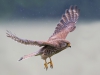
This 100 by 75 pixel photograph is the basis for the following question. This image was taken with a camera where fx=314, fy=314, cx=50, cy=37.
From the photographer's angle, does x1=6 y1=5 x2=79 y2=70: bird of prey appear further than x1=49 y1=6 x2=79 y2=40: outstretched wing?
No

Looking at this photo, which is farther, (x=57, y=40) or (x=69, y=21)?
(x=69, y=21)

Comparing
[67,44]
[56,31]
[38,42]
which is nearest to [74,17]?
[56,31]

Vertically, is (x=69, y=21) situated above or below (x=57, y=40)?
above

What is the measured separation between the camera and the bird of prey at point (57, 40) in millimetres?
4762

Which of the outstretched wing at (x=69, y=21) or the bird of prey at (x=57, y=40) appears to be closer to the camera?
the bird of prey at (x=57, y=40)

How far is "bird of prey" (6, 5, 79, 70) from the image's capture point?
15.6ft

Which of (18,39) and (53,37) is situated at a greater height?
(53,37)

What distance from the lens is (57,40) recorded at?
543 centimetres

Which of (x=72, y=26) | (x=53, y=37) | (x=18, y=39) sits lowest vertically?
(x=18, y=39)

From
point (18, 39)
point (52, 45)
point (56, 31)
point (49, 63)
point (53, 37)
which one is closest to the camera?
point (18, 39)

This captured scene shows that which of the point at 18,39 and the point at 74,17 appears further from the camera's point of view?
the point at 74,17

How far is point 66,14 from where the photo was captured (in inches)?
261

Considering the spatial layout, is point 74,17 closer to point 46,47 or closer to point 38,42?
point 46,47

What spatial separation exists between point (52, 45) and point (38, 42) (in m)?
0.47
